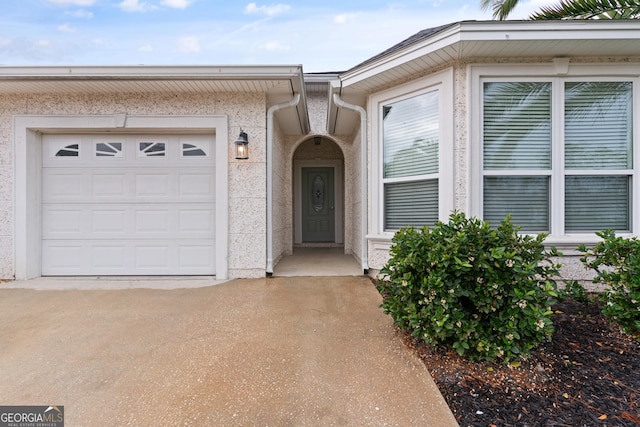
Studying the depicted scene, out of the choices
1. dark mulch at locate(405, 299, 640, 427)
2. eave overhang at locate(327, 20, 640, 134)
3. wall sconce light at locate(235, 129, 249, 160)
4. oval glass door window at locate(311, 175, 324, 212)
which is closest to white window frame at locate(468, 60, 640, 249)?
eave overhang at locate(327, 20, 640, 134)

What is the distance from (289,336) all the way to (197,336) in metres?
0.75

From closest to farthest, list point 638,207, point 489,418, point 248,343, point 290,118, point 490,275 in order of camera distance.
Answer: point 489,418, point 490,275, point 248,343, point 638,207, point 290,118

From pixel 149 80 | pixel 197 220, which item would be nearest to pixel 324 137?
pixel 197 220

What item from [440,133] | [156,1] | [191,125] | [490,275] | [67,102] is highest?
[156,1]

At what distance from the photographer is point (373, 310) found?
9.61ft

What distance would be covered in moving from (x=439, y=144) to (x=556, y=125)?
1.23m

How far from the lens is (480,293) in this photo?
194cm

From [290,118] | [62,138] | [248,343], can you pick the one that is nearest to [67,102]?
[62,138]

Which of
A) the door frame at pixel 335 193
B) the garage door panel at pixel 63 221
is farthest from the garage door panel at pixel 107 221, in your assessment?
the door frame at pixel 335 193

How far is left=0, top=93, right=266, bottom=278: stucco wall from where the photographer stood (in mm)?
4066

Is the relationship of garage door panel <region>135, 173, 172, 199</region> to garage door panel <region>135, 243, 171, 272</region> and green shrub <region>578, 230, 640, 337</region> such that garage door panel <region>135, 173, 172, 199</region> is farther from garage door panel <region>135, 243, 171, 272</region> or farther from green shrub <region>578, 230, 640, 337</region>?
green shrub <region>578, 230, 640, 337</region>

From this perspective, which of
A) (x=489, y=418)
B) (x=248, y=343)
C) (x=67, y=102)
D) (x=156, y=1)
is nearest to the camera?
(x=489, y=418)

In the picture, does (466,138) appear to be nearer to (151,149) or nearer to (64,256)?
(151,149)

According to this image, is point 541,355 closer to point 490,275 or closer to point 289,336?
point 490,275
